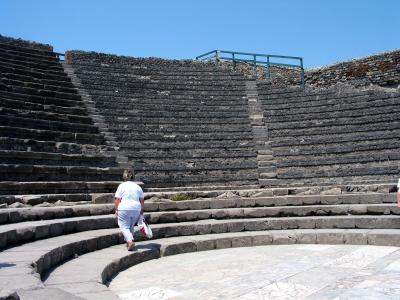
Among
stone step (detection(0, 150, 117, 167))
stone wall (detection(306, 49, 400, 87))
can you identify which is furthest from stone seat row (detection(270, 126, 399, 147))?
stone step (detection(0, 150, 117, 167))

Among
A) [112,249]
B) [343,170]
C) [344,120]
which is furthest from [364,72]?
[112,249]

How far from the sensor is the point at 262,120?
15539 mm

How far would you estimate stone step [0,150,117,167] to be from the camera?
385 inches

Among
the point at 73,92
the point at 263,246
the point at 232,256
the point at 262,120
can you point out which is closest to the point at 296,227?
the point at 263,246

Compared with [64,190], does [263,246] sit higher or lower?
lower

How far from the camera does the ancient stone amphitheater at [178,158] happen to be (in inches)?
246

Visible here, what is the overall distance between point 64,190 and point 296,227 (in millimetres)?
4713

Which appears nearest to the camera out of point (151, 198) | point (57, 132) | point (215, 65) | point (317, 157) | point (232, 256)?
point (232, 256)

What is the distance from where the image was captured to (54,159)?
34.2 ft

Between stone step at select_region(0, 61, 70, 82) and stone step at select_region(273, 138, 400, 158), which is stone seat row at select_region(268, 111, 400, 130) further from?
stone step at select_region(0, 61, 70, 82)

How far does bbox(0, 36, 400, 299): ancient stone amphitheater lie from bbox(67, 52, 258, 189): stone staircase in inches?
2.1

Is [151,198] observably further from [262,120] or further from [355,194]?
[262,120]

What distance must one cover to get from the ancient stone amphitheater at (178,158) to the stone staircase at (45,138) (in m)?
0.03

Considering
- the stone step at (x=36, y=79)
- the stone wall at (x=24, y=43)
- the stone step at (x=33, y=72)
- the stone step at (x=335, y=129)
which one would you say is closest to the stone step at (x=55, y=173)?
the stone step at (x=36, y=79)
